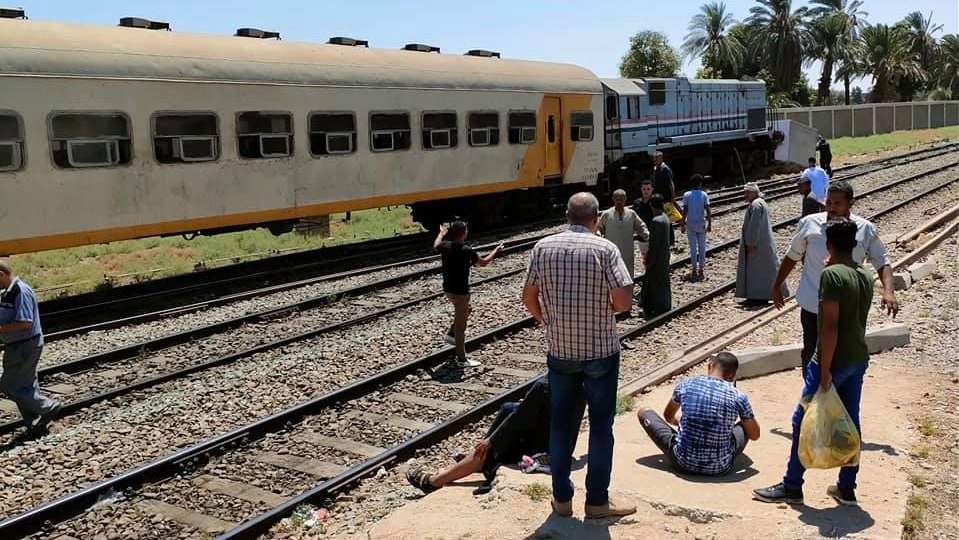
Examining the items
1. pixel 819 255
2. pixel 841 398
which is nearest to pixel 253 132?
pixel 819 255

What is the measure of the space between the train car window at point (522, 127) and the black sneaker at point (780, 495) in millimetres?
14680

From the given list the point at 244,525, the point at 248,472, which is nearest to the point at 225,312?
the point at 248,472

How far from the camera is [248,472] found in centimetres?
704

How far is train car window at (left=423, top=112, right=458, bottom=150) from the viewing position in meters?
17.4

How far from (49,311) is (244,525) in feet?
27.7

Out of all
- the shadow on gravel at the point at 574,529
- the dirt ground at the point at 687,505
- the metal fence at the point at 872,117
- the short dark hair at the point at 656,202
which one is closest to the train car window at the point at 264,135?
the short dark hair at the point at 656,202

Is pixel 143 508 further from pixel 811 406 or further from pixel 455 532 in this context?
pixel 811 406

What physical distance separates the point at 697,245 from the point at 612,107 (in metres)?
10.8

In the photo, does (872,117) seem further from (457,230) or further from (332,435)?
(332,435)

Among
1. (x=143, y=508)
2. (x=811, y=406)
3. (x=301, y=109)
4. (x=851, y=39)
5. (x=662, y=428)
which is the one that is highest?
(x=851, y=39)

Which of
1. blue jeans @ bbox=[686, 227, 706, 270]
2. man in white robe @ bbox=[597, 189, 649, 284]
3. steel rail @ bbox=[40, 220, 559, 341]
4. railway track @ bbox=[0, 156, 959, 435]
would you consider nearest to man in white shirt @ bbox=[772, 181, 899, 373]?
man in white robe @ bbox=[597, 189, 649, 284]

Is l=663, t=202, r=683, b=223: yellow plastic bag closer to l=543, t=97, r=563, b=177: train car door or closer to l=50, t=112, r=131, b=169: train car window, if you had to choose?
l=543, t=97, r=563, b=177: train car door

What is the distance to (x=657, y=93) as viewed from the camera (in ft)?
86.8

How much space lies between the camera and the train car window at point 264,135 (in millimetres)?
14141
